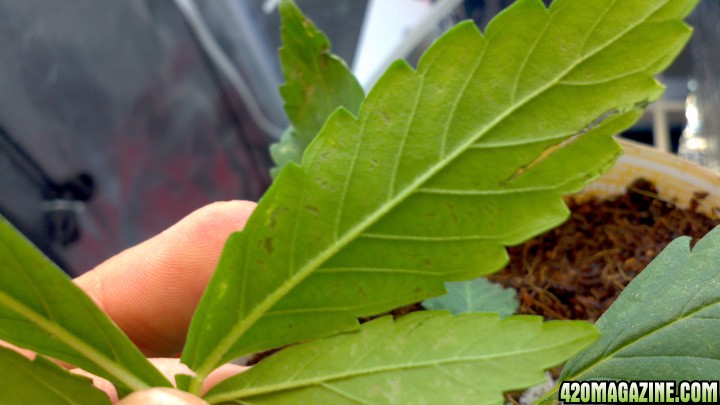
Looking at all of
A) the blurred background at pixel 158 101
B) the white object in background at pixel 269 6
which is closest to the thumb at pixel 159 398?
the blurred background at pixel 158 101

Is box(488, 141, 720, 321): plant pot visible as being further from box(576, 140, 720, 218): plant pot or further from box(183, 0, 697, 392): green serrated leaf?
box(183, 0, 697, 392): green serrated leaf

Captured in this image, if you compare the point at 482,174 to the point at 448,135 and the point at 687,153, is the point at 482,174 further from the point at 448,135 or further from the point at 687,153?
the point at 687,153

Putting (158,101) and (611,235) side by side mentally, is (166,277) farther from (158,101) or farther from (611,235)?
(158,101)

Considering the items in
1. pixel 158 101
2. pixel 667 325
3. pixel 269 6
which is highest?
pixel 269 6

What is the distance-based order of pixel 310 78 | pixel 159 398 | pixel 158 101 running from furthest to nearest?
pixel 158 101 < pixel 310 78 < pixel 159 398

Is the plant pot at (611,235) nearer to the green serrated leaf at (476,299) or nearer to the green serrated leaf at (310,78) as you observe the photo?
the green serrated leaf at (476,299)

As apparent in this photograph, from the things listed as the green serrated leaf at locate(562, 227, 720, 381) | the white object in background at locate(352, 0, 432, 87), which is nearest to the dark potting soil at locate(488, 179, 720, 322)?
the green serrated leaf at locate(562, 227, 720, 381)

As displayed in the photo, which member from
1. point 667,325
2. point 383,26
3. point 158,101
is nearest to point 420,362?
point 667,325

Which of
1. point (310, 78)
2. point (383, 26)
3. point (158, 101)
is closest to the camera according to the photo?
point (310, 78)
